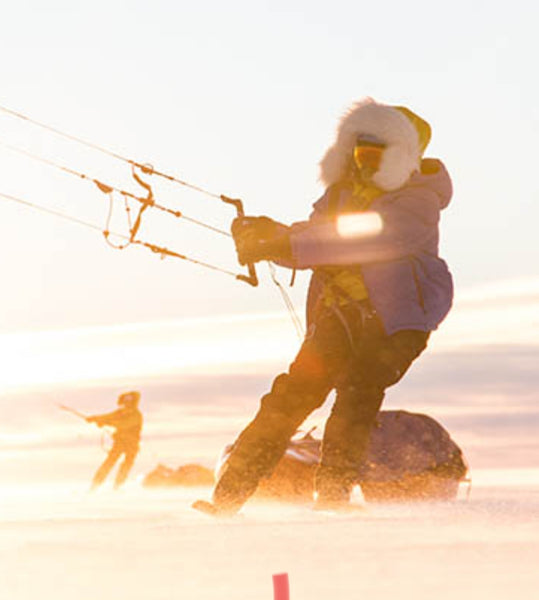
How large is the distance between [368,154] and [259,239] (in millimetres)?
871

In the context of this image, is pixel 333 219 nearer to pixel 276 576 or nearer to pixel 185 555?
pixel 185 555

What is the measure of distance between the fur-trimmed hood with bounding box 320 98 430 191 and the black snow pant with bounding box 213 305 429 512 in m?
0.85

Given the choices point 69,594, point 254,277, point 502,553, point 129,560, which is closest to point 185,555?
point 129,560

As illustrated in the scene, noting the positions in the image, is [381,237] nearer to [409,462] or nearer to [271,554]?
[271,554]

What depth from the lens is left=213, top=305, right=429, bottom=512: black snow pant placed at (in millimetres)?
8383

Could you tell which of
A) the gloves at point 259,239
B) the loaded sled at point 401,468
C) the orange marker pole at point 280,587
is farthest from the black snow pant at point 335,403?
the orange marker pole at point 280,587

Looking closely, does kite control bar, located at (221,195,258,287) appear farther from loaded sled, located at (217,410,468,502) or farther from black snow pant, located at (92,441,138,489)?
black snow pant, located at (92,441,138,489)

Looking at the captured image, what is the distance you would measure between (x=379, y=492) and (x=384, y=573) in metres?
4.78

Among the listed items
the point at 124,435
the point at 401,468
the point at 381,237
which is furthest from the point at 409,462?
the point at 124,435

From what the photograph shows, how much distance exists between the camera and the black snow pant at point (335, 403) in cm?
838

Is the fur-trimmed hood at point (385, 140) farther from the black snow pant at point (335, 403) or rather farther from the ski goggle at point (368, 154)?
the black snow pant at point (335, 403)

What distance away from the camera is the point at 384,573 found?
21.2 feet

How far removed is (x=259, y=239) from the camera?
8195 millimetres

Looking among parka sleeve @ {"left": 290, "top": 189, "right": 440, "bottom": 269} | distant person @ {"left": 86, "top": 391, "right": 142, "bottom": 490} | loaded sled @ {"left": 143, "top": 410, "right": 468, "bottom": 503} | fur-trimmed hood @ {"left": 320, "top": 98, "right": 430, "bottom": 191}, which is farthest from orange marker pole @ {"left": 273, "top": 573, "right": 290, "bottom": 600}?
distant person @ {"left": 86, "top": 391, "right": 142, "bottom": 490}
